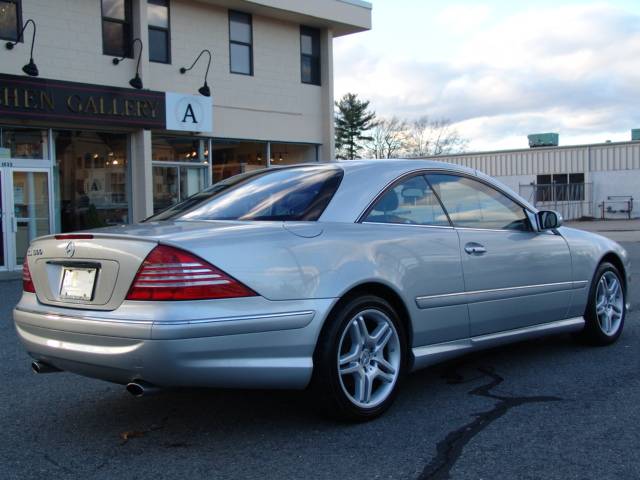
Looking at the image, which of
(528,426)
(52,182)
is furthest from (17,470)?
(52,182)

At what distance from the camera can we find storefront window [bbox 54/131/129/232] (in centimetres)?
1427

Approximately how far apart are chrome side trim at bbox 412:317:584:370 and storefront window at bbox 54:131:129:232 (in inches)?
442

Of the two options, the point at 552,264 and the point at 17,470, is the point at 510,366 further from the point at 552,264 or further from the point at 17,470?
the point at 17,470

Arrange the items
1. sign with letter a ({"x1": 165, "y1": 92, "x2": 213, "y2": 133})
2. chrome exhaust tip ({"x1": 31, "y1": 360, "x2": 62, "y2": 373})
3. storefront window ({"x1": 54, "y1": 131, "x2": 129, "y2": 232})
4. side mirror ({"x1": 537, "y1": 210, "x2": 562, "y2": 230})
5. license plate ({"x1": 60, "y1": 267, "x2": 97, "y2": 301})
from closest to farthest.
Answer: license plate ({"x1": 60, "y1": 267, "x2": 97, "y2": 301}) → chrome exhaust tip ({"x1": 31, "y1": 360, "x2": 62, "y2": 373}) → side mirror ({"x1": 537, "y1": 210, "x2": 562, "y2": 230}) → storefront window ({"x1": 54, "y1": 131, "x2": 129, "y2": 232}) → sign with letter a ({"x1": 165, "y1": 92, "x2": 213, "y2": 133})

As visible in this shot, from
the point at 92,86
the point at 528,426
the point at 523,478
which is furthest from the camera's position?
the point at 92,86

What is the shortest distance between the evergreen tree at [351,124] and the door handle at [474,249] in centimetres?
6056

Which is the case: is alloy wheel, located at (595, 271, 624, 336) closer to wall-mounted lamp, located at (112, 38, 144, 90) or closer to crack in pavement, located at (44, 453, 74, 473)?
crack in pavement, located at (44, 453, 74, 473)

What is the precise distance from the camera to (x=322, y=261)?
3.89m

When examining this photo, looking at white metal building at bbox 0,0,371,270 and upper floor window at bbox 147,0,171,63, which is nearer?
white metal building at bbox 0,0,371,270

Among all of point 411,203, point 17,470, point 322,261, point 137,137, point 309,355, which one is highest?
point 137,137

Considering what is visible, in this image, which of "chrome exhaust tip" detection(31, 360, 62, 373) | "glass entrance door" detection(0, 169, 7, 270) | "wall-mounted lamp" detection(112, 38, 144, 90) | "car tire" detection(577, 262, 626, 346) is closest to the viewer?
"chrome exhaust tip" detection(31, 360, 62, 373)

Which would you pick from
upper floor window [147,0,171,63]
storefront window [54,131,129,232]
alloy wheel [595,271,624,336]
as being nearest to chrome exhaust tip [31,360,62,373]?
alloy wheel [595,271,624,336]

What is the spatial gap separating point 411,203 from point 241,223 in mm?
1254

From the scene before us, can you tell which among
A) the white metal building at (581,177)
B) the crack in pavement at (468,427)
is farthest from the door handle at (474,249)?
the white metal building at (581,177)
